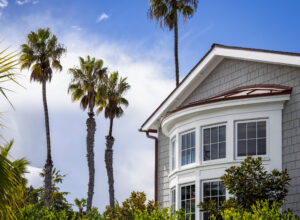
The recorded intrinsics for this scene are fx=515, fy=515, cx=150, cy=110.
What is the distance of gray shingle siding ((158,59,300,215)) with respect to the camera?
14961 mm

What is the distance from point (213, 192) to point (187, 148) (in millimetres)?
2020

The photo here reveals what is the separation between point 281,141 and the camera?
15.4 metres

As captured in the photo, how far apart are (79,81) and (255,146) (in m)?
26.3

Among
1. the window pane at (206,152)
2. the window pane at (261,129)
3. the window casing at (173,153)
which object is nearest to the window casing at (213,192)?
the window pane at (206,152)

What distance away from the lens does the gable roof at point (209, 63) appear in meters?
16.0

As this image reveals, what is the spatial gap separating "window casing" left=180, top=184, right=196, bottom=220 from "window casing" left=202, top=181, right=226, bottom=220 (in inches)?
23.0

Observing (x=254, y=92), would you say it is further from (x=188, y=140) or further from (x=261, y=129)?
(x=188, y=140)

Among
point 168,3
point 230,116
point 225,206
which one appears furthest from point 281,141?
point 168,3

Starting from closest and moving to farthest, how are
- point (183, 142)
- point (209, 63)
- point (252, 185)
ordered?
point (252, 185), point (183, 142), point (209, 63)

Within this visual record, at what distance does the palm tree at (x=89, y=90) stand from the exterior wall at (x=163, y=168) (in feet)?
61.8

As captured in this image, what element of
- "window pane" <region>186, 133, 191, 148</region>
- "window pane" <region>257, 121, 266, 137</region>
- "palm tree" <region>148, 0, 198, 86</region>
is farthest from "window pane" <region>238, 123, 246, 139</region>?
"palm tree" <region>148, 0, 198, 86</region>

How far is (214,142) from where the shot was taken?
651 inches

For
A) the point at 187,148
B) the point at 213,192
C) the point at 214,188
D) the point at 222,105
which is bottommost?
the point at 213,192

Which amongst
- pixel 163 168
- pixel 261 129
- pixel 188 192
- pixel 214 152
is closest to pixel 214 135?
pixel 214 152
